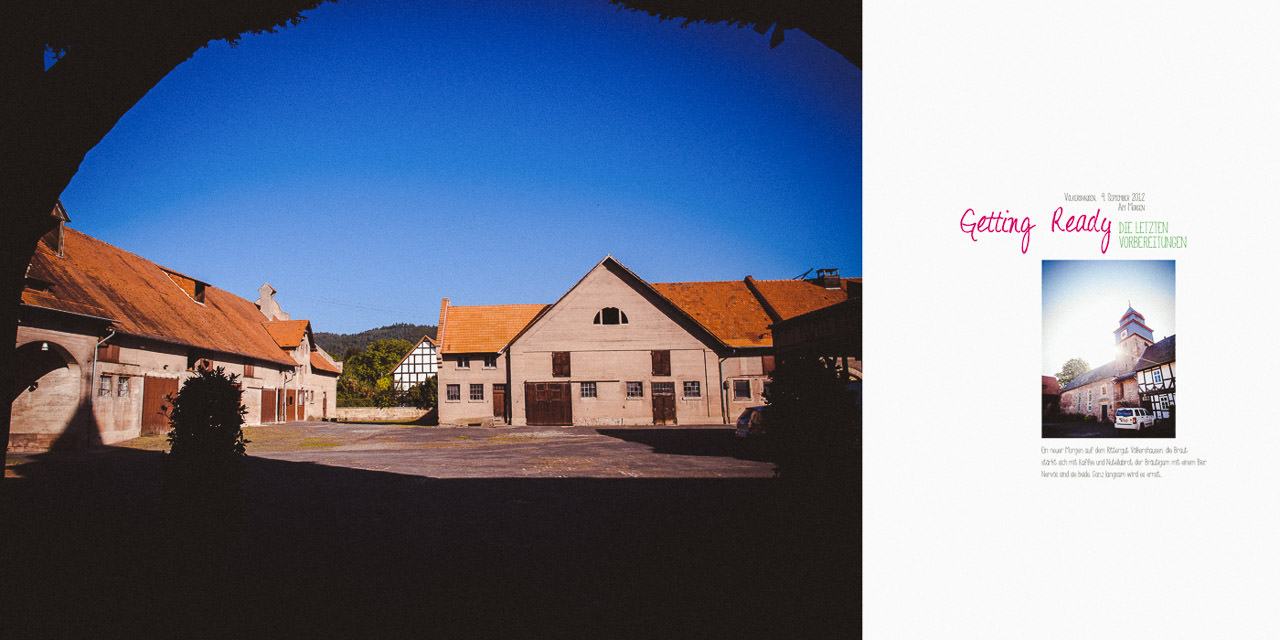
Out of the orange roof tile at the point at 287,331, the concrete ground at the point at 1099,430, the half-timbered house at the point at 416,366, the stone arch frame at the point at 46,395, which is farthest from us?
the half-timbered house at the point at 416,366

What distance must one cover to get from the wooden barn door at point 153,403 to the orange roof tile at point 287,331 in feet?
54.0

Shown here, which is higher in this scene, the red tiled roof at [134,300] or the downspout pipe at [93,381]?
the red tiled roof at [134,300]

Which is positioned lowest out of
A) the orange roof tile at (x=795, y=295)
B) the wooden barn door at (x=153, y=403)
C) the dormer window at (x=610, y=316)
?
the wooden barn door at (x=153, y=403)

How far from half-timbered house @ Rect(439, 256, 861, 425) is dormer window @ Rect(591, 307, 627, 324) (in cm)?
6

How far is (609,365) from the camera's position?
3086cm

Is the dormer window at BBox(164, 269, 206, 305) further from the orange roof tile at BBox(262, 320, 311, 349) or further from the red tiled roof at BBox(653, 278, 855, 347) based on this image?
the red tiled roof at BBox(653, 278, 855, 347)

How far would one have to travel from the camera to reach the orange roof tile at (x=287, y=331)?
37.2 meters

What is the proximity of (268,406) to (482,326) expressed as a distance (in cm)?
1300

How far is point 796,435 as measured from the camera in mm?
4441

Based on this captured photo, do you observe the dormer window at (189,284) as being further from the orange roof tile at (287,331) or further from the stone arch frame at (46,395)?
the stone arch frame at (46,395)

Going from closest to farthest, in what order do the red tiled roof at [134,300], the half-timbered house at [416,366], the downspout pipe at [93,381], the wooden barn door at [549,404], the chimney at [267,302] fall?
the red tiled roof at [134,300] → the downspout pipe at [93,381] → the wooden barn door at [549,404] → the chimney at [267,302] → the half-timbered house at [416,366]

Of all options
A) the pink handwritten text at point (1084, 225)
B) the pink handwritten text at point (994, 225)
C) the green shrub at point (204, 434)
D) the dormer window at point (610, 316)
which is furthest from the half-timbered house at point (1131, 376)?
the dormer window at point (610, 316)

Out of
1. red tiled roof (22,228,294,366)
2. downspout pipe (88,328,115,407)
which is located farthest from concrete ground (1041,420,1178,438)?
downspout pipe (88,328,115,407)

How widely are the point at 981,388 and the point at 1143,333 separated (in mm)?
1152
